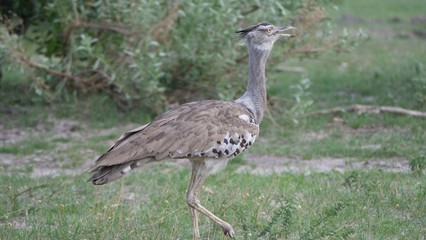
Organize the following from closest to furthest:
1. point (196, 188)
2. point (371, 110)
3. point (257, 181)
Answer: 1. point (196, 188)
2. point (257, 181)
3. point (371, 110)

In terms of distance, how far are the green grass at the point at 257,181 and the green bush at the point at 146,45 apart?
361mm

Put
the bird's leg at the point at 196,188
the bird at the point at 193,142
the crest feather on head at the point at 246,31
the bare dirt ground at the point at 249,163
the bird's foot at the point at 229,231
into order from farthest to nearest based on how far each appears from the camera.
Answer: the bare dirt ground at the point at 249,163 < the crest feather on head at the point at 246,31 < the bird's leg at the point at 196,188 < the bird's foot at the point at 229,231 < the bird at the point at 193,142

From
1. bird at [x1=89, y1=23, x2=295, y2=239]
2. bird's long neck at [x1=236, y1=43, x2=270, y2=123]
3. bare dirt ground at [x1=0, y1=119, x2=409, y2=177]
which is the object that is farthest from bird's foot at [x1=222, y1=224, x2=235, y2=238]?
bare dirt ground at [x1=0, y1=119, x2=409, y2=177]

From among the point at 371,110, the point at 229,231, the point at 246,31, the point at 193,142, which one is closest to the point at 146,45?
the point at 371,110

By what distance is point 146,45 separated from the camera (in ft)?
26.4

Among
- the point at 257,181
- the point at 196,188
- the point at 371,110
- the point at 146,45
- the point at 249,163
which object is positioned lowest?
the point at 371,110

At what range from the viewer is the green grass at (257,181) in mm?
5008

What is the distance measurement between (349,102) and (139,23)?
2.39 metres

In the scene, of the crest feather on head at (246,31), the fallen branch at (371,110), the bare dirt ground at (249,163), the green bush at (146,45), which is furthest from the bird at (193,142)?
the fallen branch at (371,110)

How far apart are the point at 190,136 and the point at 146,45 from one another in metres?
3.30

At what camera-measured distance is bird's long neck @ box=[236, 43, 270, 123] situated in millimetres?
5379

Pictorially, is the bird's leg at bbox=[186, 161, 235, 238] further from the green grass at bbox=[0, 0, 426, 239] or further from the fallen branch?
the fallen branch

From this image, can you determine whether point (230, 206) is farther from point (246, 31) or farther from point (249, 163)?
point (249, 163)

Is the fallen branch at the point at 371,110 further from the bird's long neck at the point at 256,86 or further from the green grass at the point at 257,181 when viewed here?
the bird's long neck at the point at 256,86
